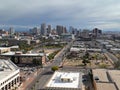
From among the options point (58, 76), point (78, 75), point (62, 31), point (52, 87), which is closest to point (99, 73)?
point (78, 75)

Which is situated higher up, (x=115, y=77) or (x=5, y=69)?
(x=5, y=69)

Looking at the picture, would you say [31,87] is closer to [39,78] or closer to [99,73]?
[39,78]

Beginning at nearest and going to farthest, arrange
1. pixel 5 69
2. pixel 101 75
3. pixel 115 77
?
pixel 115 77 < pixel 101 75 < pixel 5 69

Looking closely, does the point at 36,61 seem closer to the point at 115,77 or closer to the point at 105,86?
the point at 115,77

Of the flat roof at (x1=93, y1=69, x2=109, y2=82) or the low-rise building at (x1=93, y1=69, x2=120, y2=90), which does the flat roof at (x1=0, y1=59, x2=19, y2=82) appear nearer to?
the low-rise building at (x1=93, y1=69, x2=120, y2=90)

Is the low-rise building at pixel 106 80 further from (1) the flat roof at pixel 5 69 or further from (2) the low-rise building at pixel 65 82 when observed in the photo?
(1) the flat roof at pixel 5 69

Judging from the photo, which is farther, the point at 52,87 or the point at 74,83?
the point at 74,83

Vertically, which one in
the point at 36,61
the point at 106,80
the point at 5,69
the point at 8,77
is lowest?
the point at 36,61

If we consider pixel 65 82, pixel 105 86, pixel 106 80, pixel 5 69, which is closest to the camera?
pixel 105 86

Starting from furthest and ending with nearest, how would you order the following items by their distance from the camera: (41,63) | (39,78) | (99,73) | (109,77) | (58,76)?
1. (41,63)
2. (39,78)
3. (99,73)
4. (109,77)
5. (58,76)

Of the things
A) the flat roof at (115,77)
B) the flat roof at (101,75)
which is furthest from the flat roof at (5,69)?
the flat roof at (115,77)

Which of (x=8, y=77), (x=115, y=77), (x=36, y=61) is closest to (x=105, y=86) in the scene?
(x=115, y=77)
